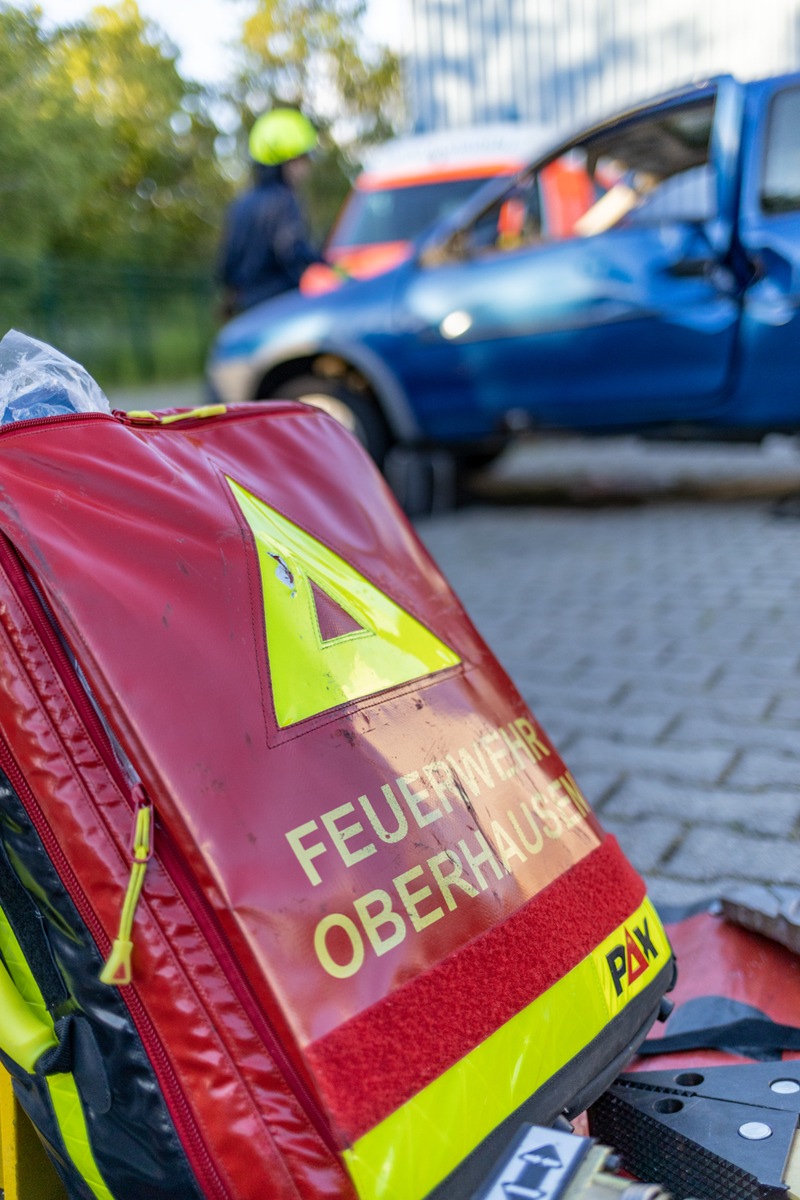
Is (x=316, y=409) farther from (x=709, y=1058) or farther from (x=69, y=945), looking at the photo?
(x=709, y=1058)

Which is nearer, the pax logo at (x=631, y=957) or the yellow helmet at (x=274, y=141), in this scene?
the pax logo at (x=631, y=957)

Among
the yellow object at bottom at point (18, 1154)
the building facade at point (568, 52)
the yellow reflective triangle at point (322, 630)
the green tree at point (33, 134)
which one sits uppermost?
the building facade at point (568, 52)

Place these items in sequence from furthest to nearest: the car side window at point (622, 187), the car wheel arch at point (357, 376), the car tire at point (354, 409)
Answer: the car tire at point (354, 409)
the car wheel arch at point (357, 376)
the car side window at point (622, 187)

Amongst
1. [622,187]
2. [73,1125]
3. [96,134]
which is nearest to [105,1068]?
[73,1125]

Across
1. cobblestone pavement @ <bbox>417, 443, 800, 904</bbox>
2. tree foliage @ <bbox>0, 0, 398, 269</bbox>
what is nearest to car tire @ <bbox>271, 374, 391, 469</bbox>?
cobblestone pavement @ <bbox>417, 443, 800, 904</bbox>

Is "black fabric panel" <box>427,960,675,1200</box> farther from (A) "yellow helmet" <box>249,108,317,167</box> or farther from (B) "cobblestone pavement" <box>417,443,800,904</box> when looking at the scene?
(A) "yellow helmet" <box>249,108,317,167</box>

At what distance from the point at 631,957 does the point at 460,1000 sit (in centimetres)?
33

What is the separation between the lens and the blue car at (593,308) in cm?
498

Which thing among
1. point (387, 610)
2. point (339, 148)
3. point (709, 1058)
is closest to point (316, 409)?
point (387, 610)

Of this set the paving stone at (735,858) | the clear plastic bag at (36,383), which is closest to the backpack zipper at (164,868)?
the clear plastic bag at (36,383)

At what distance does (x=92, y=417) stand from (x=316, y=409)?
467mm

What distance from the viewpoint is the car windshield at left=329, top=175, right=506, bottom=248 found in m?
7.71

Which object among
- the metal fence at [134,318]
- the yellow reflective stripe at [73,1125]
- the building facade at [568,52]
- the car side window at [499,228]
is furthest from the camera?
the building facade at [568,52]

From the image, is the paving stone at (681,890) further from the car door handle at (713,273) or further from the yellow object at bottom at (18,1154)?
the car door handle at (713,273)
